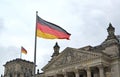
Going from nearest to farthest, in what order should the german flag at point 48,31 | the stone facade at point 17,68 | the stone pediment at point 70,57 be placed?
the german flag at point 48,31
the stone pediment at point 70,57
the stone facade at point 17,68

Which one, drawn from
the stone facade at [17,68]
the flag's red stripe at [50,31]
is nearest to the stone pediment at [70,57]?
the stone facade at [17,68]

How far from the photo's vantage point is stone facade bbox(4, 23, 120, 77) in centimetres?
4903

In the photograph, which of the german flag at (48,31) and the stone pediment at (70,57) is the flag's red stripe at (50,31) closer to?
the german flag at (48,31)

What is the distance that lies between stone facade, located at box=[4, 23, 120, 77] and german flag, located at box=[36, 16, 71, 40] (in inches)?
923

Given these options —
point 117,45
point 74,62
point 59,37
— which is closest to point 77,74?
point 74,62

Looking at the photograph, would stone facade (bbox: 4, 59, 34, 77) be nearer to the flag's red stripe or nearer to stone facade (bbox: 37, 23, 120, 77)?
stone facade (bbox: 37, 23, 120, 77)

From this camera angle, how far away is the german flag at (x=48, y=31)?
2542 centimetres

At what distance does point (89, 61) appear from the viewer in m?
50.2

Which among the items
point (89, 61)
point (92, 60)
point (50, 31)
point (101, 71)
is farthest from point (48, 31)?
point (89, 61)

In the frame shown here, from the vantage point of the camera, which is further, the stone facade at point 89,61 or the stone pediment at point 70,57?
the stone pediment at point 70,57

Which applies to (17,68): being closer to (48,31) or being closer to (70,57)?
Answer: (70,57)

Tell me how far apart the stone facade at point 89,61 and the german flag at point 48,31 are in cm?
2345

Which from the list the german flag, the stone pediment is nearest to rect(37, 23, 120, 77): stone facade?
the stone pediment

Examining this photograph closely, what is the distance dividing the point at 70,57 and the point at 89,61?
515cm
